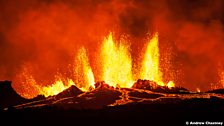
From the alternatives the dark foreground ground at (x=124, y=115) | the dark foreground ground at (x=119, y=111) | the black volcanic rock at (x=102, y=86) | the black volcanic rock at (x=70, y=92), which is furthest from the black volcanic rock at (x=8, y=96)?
the dark foreground ground at (x=124, y=115)

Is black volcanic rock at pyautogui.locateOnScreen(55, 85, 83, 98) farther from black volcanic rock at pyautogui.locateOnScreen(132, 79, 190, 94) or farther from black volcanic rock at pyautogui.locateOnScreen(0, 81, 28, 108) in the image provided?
black volcanic rock at pyautogui.locateOnScreen(132, 79, 190, 94)

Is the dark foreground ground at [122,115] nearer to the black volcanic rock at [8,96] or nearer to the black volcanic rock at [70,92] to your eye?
the black volcanic rock at [70,92]

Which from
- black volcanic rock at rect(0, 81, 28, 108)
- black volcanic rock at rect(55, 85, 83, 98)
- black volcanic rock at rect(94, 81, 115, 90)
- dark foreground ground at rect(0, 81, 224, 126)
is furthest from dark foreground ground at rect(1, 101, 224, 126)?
black volcanic rock at rect(0, 81, 28, 108)

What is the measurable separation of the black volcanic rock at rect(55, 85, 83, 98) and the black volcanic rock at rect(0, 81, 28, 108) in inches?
452

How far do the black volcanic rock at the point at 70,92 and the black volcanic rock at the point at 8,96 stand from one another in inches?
452

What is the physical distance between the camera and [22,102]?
11888 centimetres

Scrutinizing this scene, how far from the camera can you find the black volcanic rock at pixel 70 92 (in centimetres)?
11306

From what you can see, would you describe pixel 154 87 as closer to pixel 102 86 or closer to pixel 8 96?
pixel 102 86

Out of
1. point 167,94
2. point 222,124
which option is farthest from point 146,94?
point 222,124

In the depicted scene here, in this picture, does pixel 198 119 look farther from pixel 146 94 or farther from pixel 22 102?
pixel 22 102

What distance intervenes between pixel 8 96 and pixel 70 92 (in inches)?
770

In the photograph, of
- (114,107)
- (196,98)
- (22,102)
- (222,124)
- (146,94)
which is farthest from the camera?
(22,102)

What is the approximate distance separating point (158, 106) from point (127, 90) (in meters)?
16.9

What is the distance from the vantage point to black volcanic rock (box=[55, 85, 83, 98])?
113062 mm
